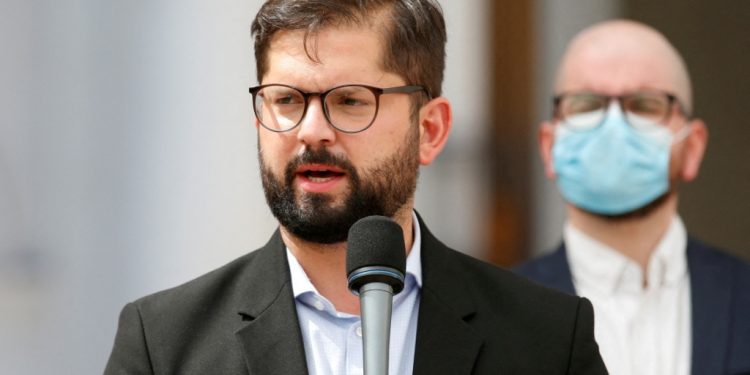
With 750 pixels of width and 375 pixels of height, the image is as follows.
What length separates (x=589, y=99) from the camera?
19.9ft

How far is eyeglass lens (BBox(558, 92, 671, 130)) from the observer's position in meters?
6.02

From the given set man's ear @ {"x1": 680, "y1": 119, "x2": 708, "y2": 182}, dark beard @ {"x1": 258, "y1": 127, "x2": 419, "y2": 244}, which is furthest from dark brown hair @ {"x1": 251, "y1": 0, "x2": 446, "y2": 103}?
man's ear @ {"x1": 680, "y1": 119, "x2": 708, "y2": 182}

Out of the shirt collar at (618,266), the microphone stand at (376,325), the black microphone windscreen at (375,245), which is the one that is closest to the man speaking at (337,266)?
the black microphone windscreen at (375,245)

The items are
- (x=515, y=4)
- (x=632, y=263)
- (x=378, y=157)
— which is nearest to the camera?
(x=378, y=157)

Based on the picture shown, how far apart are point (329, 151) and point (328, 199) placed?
113 mm

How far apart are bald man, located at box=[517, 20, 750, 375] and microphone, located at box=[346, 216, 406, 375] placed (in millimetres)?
2205

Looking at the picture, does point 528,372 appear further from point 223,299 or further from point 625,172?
point 625,172

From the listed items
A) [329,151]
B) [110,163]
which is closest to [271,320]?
[329,151]

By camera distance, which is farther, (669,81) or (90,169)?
(90,169)

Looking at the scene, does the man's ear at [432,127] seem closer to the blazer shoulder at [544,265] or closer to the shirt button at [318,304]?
the shirt button at [318,304]

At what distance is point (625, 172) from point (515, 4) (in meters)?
2.10

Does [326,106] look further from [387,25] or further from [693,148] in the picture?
[693,148]

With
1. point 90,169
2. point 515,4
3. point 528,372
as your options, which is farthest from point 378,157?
point 515,4

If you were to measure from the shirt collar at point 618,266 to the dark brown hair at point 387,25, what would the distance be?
1830 millimetres
